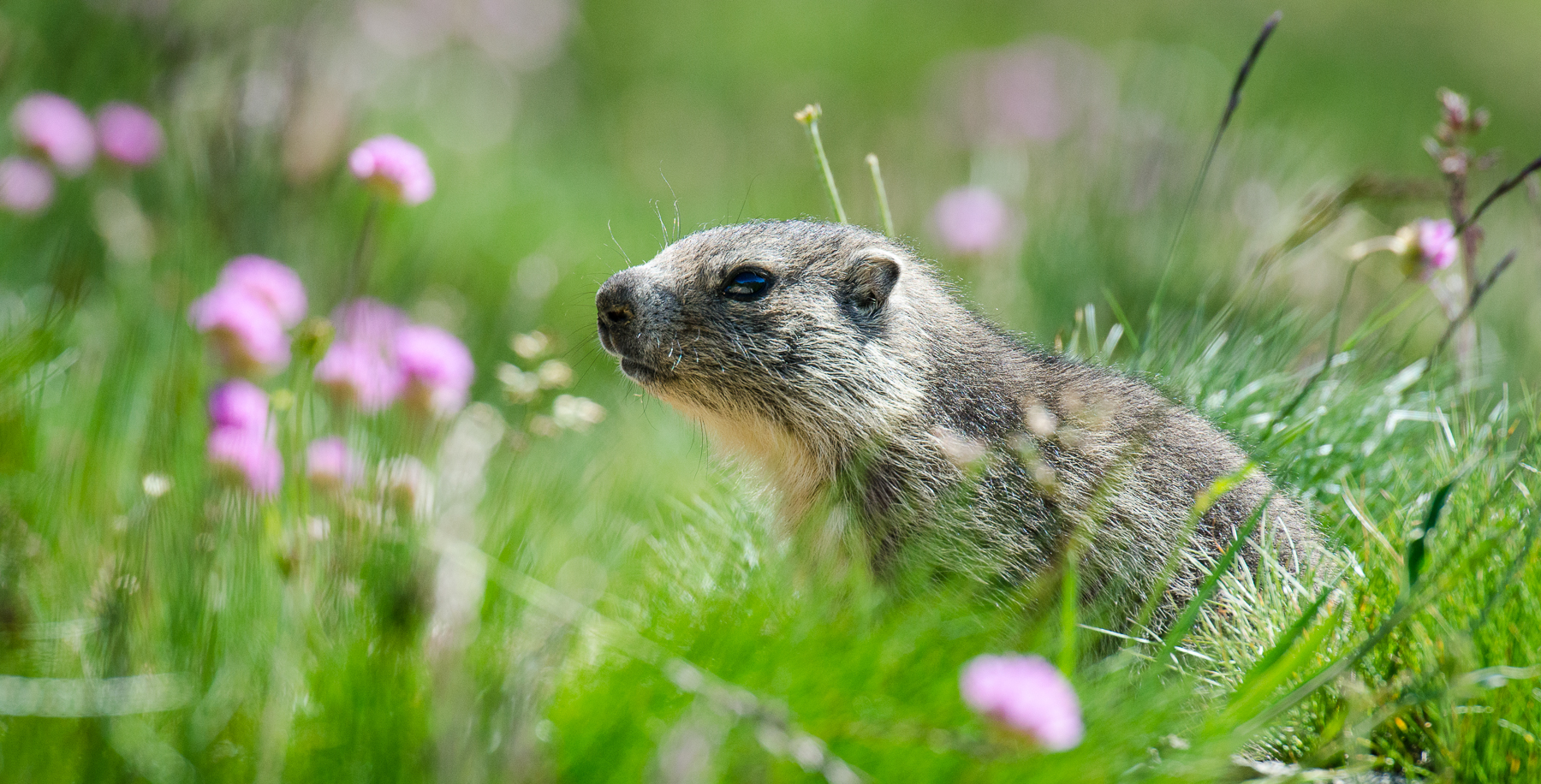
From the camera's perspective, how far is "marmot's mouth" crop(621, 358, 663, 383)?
3.65m

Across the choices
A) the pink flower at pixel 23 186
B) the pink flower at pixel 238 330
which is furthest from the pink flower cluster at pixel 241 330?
the pink flower at pixel 23 186

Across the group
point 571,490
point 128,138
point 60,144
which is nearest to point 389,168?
point 571,490

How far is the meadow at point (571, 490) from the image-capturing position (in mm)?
2039

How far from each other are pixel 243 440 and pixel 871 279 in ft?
6.17

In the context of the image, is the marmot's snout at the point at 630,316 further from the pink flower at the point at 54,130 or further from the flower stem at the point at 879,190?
the pink flower at the point at 54,130

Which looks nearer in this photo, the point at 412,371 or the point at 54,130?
the point at 412,371

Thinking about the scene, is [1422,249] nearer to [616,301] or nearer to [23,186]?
[616,301]

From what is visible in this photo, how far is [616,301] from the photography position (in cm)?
359

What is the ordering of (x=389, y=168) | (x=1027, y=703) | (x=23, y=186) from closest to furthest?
(x=1027, y=703) → (x=389, y=168) → (x=23, y=186)

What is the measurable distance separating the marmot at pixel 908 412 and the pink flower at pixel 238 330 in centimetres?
93

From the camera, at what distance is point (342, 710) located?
2.03 metres

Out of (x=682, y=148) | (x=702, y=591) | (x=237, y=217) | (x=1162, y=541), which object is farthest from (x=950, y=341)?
(x=682, y=148)

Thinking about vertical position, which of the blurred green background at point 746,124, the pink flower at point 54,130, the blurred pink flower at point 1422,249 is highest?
the blurred pink flower at point 1422,249

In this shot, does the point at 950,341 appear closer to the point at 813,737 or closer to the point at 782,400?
the point at 782,400
